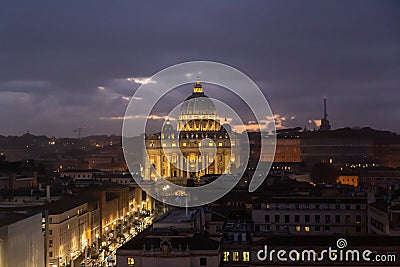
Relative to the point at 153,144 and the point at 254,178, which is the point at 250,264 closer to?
the point at 254,178

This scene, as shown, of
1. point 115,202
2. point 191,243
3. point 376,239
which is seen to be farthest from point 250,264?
point 115,202

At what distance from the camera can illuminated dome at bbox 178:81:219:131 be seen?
358 feet

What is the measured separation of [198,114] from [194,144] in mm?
7511

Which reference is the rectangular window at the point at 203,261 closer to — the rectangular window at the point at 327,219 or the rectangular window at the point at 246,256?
the rectangular window at the point at 246,256

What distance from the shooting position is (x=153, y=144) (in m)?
107

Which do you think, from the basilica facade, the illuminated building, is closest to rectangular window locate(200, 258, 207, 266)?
the illuminated building

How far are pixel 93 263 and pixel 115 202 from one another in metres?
15.3

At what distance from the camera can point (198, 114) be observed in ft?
361

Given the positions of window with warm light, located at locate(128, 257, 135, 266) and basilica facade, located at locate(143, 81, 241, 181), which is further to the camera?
basilica facade, located at locate(143, 81, 241, 181)

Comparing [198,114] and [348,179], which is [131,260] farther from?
[198,114]

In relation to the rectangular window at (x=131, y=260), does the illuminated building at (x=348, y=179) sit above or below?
above

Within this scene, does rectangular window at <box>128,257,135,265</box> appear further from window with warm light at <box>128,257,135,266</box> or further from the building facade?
the building facade

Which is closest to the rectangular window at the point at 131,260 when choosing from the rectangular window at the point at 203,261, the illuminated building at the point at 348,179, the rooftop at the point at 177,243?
the rooftop at the point at 177,243

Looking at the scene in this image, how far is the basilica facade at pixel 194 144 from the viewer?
328 feet
